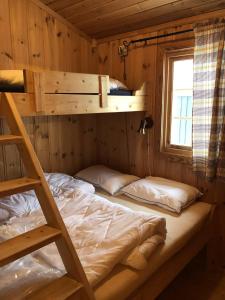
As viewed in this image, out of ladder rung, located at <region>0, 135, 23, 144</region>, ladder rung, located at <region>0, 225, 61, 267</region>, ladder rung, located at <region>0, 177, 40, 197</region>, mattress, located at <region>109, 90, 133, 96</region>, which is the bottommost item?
ladder rung, located at <region>0, 225, 61, 267</region>

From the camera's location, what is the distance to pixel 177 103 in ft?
8.55

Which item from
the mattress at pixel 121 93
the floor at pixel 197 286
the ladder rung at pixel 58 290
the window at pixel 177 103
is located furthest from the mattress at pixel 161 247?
the mattress at pixel 121 93

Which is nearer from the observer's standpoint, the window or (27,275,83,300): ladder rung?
(27,275,83,300): ladder rung

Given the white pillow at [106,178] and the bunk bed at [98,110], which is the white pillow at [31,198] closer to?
the white pillow at [106,178]

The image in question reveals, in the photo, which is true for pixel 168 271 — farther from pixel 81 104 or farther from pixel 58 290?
pixel 81 104

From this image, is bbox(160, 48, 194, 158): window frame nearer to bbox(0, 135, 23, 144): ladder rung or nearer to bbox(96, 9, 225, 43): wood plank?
bbox(96, 9, 225, 43): wood plank

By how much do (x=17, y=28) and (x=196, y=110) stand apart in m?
1.89

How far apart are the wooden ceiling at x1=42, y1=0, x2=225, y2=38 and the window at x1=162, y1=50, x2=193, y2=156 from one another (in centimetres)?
37

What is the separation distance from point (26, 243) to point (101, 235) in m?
0.62

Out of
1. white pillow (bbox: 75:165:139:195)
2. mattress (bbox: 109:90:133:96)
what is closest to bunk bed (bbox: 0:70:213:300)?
mattress (bbox: 109:90:133:96)

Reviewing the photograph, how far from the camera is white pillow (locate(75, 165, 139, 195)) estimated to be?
2.66m

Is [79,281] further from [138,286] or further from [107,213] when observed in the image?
[107,213]

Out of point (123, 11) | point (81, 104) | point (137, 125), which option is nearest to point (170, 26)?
point (123, 11)

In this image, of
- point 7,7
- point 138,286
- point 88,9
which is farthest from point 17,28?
point 138,286
